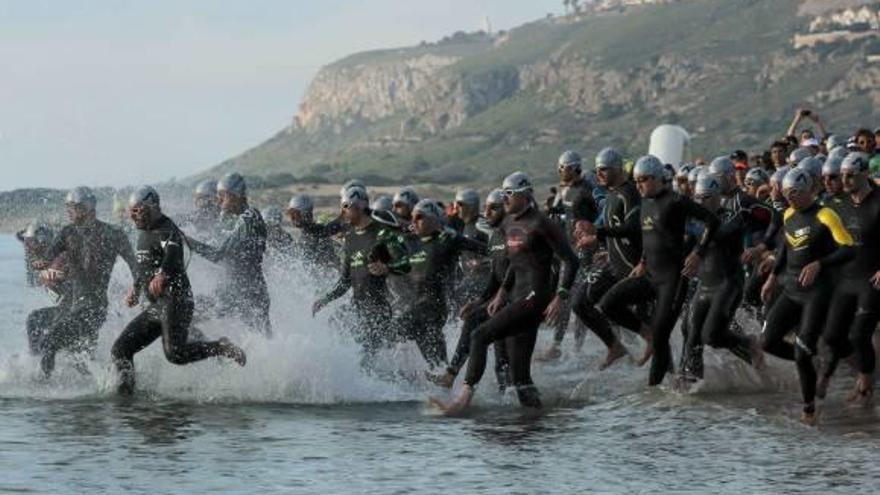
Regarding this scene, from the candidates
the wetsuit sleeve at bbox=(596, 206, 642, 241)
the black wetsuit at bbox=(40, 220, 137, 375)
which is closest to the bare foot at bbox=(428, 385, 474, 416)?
the wetsuit sleeve at bbox=(596, 206, 642, 241)

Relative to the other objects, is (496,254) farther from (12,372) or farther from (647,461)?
(12,372)

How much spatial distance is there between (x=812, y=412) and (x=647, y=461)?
201 centimetres

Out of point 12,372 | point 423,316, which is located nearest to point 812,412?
point 423,316

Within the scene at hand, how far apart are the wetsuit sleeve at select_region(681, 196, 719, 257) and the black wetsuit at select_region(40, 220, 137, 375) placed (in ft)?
19.6

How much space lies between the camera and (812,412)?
52.1ft

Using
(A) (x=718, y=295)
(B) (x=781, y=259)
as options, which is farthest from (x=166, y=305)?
(B) (x=781, y=259)

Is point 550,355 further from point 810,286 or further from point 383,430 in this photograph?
point 810,286

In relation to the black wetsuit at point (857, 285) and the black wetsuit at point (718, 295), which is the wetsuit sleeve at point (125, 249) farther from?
the black wetsuit at point (857, 285)

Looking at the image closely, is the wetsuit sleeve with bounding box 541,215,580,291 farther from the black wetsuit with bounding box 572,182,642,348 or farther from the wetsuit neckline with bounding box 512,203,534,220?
the black wetsuit with bounding box 572,182,642,348

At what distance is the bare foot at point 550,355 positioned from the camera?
23375 mm

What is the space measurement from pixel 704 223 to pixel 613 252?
6.75ft

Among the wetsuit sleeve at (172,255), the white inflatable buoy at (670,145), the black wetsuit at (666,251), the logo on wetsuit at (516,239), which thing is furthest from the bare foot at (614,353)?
the white inflatable buoy at (670,145)

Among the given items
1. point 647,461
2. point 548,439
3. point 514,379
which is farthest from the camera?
point 514,379

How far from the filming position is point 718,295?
17.6 m
